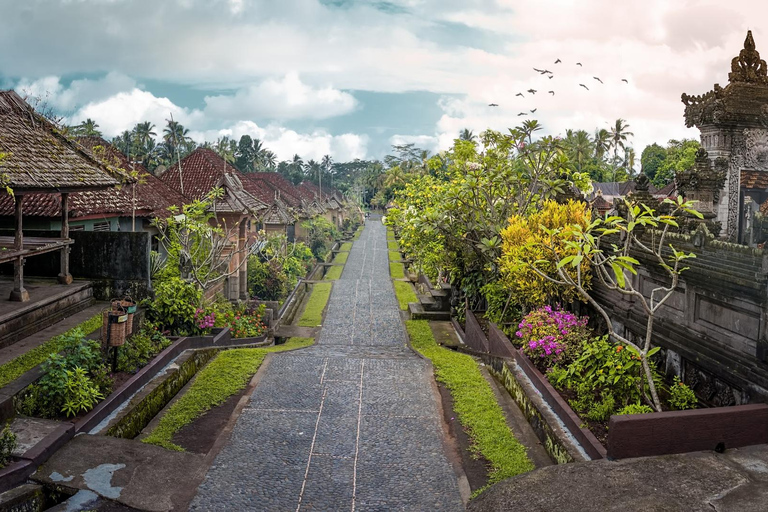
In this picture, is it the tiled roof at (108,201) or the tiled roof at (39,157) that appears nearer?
the tiled roof at (39,157)

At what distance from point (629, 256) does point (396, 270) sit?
28644 millimetres

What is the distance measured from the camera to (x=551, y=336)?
10.9 meters

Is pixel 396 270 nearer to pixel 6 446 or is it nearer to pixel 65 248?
pixel 65 248

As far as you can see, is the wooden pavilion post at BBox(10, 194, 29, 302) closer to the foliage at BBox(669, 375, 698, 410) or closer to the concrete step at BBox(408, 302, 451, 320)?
the foliage at BBox(669, 375, 698, 410)

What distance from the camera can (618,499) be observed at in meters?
→ 6.34

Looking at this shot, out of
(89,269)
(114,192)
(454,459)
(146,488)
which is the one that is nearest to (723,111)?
(454,459)

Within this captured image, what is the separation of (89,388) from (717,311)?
768cm

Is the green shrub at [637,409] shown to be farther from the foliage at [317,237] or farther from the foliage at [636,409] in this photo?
the foliage at [317,237]

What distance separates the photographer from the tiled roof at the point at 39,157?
10.6 m

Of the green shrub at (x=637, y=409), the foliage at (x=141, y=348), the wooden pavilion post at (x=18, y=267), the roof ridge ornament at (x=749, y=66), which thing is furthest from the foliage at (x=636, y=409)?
the wooden pavilion post at (x=18, y=267)

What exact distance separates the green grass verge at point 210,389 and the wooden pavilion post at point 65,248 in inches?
131

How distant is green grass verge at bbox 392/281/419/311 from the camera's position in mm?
26369

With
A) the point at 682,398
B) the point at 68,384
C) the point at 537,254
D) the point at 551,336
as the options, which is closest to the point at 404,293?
the point at 537,254

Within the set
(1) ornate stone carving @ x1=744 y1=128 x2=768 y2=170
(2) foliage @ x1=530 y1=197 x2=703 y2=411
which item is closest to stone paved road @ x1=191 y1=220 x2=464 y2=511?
(2) foliage @ x1=530 y1=197 x2=703 y2=411
